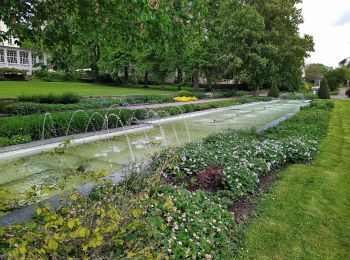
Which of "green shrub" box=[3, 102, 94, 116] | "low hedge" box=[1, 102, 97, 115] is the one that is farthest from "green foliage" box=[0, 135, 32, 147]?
"low hedge" box=[1, 102, 97, 115]

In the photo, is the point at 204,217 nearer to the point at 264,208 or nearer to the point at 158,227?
the point at 158,227

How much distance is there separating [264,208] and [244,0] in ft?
105

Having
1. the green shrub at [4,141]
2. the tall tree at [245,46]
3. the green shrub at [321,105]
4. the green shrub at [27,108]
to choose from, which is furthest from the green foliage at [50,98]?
the tall tree at [245,46]

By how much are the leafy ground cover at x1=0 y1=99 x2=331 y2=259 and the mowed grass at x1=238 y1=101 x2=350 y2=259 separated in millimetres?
318

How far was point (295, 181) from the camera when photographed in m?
4.92

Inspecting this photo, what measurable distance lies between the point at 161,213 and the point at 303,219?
1.81 metres

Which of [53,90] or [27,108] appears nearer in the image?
[27,108]

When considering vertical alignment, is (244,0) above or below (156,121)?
above

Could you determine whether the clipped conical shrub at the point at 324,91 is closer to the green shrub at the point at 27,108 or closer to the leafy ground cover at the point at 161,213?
the green shrub at the point at 27,108

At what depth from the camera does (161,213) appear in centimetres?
308

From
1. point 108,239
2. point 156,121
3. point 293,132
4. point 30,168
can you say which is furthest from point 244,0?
point 108,239

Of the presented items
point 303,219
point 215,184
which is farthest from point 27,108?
point 303,219

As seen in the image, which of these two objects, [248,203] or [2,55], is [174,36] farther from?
[2,55]

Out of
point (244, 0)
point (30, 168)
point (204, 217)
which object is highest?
point (244, 0)
